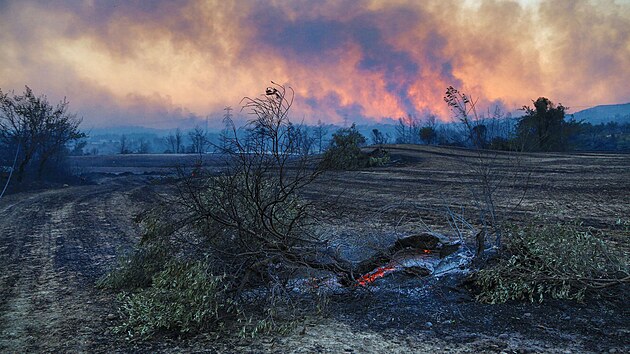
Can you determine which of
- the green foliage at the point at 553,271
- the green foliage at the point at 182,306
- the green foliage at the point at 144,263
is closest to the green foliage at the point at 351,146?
the green foliage at the point at 144,263

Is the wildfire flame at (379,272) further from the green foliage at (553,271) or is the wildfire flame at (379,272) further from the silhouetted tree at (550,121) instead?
the silhouetted tree at (550,121)

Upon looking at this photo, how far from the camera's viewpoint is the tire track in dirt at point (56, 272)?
18.3 feet

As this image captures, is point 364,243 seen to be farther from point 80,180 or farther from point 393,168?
point 80,180

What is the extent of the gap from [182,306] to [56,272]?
4.87 m

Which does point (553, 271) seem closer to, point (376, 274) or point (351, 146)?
point (376, 274)

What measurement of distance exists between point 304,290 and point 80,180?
1306 inches

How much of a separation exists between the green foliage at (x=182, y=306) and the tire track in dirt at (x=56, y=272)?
1.36 feet

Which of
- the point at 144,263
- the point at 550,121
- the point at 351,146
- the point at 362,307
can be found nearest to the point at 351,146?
the point at 351,146

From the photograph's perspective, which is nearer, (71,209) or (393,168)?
(71,209)

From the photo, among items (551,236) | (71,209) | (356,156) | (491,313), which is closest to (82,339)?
(491,313)

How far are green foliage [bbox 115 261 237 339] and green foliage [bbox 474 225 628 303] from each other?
383cm

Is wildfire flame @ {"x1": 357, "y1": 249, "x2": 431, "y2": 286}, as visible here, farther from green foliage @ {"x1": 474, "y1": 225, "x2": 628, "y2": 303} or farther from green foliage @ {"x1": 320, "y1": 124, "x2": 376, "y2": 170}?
green foliage @ {"x1": 320, "y1": 124, "x2": 376, "y2": 170}

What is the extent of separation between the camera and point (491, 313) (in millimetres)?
5855

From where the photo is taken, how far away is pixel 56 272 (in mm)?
8719
